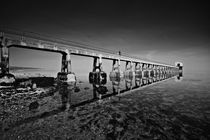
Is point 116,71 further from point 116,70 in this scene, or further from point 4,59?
point 4,59

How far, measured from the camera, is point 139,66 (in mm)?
48625

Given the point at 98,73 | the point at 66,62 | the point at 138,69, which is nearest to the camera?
the point at 66,62

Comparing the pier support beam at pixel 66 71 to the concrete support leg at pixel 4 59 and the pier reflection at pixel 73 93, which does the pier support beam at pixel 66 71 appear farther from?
the concrete support leg at pixel 4 59

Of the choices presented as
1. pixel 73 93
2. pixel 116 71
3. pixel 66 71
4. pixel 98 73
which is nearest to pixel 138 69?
pixel 116 71

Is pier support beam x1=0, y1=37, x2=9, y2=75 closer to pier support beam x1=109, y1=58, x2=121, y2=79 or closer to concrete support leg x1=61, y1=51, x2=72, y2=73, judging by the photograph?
concrete support leg x1=61, y1=51, x2=72, y2=73

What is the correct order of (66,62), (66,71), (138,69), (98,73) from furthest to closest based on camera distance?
1. (138,69)
2. (98,73)
3. (66,71)
4. (66,62)

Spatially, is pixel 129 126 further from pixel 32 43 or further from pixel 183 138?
pixel 32 43

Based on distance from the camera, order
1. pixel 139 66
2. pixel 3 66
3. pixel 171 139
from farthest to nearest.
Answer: pixel 139 66, pixel 3 66, pixel 171 139

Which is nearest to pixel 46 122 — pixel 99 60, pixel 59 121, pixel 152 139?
pixel 59 121

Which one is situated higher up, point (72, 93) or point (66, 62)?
point (66, 62)

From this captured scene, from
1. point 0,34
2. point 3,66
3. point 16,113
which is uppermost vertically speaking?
point 0,34

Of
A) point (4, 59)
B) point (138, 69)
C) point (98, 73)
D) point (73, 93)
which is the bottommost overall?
point (73, 93)

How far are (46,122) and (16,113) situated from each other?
248 cm

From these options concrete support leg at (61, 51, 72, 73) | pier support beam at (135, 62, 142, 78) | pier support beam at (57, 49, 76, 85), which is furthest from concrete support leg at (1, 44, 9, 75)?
pier support beam at (135, 62, 142, 78)
